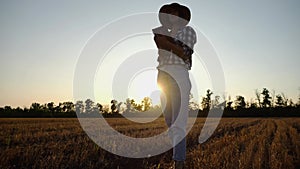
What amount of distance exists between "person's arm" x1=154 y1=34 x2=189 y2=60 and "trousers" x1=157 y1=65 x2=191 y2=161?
0.12 m

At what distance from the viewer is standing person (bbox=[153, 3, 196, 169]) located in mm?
2881

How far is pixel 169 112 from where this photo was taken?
3021mm

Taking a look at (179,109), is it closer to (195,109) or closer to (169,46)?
(169,46)

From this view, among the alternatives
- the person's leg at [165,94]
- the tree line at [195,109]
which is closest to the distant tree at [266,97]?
the tree line at [195,109]

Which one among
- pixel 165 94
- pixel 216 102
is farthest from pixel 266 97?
pixel 165 94

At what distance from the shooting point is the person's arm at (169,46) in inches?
112

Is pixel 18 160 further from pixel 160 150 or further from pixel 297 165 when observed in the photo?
pixel 297 165

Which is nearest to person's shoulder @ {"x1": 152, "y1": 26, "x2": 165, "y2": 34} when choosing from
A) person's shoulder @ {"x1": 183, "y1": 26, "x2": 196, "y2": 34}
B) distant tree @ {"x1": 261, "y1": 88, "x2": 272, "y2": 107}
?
person's shoulder @ {"x1": 183, "y1": 26, "x2": 196, "y2": 34}

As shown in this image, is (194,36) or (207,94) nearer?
(194,36)

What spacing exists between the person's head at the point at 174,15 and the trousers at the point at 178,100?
17.9 inches

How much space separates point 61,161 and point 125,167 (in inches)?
36.2

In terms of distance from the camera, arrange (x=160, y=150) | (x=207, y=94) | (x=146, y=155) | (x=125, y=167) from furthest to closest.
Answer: (x=207, y=94) → (x=160, y=150) → (x=146, y=155) → (x=125, y=167)

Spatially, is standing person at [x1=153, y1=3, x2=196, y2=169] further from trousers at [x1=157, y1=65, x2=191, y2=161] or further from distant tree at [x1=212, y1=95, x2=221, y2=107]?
distant tree at [x1=212, y1=95, x2=221, y2=107]

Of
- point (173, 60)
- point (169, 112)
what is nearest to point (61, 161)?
point (169, 112)
